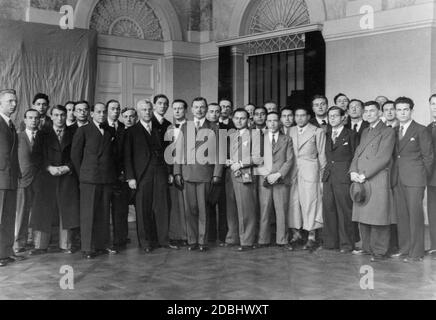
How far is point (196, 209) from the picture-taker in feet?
20.1

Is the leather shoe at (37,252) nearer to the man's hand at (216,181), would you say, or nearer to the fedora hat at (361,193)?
the man's hand at (216,181)

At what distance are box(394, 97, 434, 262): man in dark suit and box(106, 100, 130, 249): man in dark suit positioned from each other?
2.94m

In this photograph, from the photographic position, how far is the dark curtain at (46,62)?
8445mm

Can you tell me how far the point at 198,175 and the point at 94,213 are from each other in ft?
3.85

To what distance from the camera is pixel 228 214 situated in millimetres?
6281

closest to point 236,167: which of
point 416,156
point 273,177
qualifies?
point 273,177

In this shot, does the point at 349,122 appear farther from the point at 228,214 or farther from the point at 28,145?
the point at 28,145

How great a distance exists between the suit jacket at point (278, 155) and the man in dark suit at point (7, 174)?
8.56 ft

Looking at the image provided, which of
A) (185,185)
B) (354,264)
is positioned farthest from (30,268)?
(354,264)

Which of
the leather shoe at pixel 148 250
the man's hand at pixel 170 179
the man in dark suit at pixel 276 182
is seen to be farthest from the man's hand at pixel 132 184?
the man in dark suit at pixel 276 182

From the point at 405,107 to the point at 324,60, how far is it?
2986 millimetres

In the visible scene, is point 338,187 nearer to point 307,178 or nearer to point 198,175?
point 307,178

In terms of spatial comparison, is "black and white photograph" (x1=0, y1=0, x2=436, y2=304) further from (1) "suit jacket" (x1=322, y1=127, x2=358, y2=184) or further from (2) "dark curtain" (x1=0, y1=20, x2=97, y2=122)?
(2) "dark curtain" (x1=0, y1=20, x2=97, y2=122)

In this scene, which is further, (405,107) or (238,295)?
(405,107)
